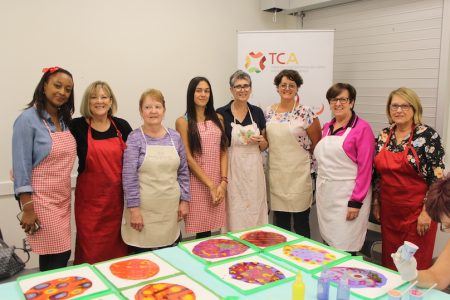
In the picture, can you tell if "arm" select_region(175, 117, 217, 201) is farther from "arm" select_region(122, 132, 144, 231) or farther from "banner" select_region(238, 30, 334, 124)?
"banner" select_region(238, 30, 334, 124)

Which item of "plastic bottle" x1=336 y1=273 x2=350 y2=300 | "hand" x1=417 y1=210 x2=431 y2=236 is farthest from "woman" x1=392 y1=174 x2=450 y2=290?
"hand" x1=417 y1=210 x2=431 y2=236

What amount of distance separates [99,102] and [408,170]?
1.78 metres

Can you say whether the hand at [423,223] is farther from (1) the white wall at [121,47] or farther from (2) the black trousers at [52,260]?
(1) the white wall at [121,47]

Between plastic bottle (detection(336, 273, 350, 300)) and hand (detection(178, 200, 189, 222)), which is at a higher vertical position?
plastic bottle (detection(336, 273, 350, 300))

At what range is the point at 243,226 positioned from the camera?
9.07ft

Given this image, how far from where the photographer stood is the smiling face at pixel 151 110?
2240 millimetres

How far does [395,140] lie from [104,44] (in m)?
2.33

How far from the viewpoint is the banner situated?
3.38 m

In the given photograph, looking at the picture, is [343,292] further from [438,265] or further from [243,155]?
[243,155]

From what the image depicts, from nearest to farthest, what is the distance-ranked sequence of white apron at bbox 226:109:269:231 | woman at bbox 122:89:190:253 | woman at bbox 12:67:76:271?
1. woman at bbox 12:67:76:271
2. woman at bbox 122:89:190:253
3. white apron at bbox 226:109:269:231

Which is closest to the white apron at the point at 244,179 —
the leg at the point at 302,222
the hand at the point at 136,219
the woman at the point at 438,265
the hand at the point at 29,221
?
the leg at the point at 302,222

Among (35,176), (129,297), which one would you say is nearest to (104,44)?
(35,176)

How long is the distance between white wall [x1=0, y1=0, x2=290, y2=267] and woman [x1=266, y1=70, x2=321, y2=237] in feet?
3.86

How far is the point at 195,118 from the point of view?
2.56 meters
